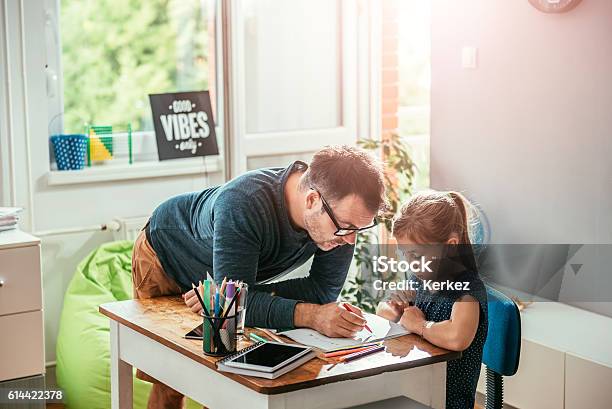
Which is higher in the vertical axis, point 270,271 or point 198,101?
point 198,101

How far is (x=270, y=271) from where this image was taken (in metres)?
2.65

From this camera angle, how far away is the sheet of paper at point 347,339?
2260 millimetres

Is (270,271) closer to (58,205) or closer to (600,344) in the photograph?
(600,344)

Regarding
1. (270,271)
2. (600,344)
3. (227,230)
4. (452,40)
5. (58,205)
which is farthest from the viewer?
(452,40)

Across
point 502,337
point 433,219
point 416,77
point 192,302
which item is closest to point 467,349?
point 502,337

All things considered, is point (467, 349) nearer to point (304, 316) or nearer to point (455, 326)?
point (455, 326)

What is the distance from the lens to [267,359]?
2.09m

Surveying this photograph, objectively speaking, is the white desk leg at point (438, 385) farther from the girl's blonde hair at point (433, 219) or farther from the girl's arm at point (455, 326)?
the girl's blonde hair at point (433, 219)

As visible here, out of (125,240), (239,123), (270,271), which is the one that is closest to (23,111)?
(125,240)

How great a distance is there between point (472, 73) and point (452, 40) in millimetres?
216

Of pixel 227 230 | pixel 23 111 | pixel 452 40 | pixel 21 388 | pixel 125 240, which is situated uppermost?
pixel 452 40

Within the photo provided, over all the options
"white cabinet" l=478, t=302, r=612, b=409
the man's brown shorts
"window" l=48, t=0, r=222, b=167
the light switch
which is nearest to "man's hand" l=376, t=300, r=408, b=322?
the man's brown shorts

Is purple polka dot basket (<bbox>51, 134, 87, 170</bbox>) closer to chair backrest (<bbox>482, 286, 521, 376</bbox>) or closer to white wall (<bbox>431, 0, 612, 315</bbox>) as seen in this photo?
white wall (<bbox>431, 0, 612, 315</bbox>)

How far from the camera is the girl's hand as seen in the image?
235 cm
